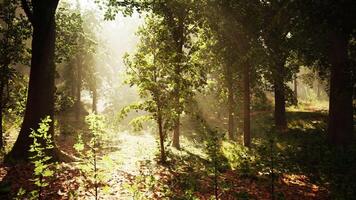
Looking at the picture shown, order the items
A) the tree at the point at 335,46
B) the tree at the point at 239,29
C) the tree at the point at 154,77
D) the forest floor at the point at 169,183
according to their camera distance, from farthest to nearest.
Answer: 1. the tree at the point at 239,29
2. the tree at the point at 154,77
3. the tree at the point at 335,46
4. the forest floor at the point at 169,183

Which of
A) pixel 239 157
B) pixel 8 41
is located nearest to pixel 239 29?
pixel 239 157

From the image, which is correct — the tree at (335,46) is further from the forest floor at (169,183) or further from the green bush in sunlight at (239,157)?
the green bush in sunlight at (239,157)

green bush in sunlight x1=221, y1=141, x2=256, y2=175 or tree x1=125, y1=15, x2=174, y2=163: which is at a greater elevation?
tree x1=125, y1=15, x2=174, y2=163

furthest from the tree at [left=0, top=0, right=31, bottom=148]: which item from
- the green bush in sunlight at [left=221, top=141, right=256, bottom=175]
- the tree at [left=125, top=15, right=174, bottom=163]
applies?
the green bush in sunlight at [left=221, top=141, right=256, bottom=175]

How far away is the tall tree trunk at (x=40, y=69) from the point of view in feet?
40.4

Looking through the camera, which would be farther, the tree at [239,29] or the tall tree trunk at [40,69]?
the tree at [239,29]

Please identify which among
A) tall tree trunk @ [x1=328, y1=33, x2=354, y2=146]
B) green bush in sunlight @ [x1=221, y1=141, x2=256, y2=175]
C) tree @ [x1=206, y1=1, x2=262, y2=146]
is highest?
tree @ [x1=206, y1=1, x2=262, y2=146]

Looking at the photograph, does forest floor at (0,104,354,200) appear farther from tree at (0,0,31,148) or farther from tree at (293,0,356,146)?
tree at (0,0,31,148)

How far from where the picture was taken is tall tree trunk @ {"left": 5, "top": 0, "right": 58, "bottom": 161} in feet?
40.4

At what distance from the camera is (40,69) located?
497 inches

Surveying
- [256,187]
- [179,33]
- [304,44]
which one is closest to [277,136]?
[304,44]

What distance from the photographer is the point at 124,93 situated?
60.0 metres

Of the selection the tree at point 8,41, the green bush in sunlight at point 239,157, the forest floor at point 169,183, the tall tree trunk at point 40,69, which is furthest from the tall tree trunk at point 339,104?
the tree at point 8,41

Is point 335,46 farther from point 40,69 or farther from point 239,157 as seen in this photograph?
point 40,69
